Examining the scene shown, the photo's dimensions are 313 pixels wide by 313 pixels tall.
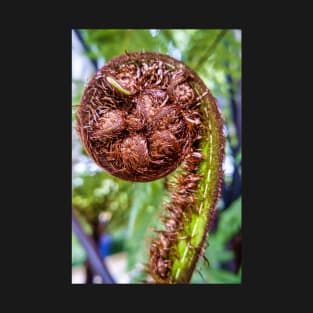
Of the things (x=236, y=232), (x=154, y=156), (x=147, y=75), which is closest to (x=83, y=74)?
(x=147, y=75)

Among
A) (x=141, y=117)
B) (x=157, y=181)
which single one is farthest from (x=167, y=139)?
(x=157, y=181)

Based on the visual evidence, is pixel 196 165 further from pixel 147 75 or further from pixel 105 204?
pixel 105 204

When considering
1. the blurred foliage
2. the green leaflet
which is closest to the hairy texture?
the green leaflet

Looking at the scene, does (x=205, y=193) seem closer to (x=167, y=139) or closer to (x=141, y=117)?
(x=167, y=139)

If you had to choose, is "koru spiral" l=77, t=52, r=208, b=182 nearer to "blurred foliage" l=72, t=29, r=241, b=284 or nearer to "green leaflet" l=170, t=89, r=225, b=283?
"green leaflet" l=170, t=89, r=225, b=283

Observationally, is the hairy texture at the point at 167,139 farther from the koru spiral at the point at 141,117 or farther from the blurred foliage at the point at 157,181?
the blurred foliage at the point at 157,181

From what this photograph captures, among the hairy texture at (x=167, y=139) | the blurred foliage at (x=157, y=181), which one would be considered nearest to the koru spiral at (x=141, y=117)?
the hairy texture at (x=167, y=139)
